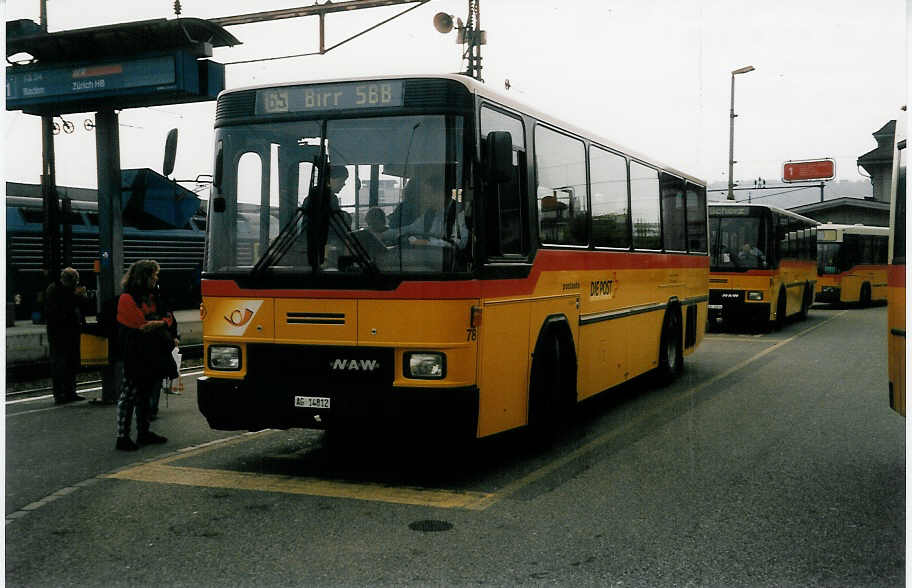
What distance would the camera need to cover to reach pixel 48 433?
31.7ft

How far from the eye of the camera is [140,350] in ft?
28.7

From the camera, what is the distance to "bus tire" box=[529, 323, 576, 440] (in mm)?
8328

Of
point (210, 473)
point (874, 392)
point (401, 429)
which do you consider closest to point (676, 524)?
point (401, 429)

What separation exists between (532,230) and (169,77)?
17.5 ft

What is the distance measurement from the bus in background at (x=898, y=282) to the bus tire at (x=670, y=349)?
6.17 m

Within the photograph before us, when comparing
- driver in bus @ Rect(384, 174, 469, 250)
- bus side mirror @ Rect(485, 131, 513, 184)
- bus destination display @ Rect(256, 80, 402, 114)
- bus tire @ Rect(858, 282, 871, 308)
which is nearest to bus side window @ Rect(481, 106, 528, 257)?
bus side mirror @ Rect(485, 131, 513, 184)

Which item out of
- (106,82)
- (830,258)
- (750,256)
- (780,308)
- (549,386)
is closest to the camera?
(549,386)

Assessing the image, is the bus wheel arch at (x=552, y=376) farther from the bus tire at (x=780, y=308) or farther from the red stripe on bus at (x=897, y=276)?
the bus tire at (x=780, y=308)

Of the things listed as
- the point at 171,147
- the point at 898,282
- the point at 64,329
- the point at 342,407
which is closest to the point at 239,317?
the point at 342,407

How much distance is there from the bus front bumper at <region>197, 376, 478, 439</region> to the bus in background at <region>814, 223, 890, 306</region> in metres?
31.4

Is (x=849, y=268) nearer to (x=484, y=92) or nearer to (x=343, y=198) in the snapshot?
(x=484, y=92)

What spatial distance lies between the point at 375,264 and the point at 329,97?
1332 millimetres

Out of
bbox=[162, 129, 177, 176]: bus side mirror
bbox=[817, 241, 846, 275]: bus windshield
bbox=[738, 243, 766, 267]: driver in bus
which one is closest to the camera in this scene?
bbox=[162, 129, 177, 176]: bus side mirror

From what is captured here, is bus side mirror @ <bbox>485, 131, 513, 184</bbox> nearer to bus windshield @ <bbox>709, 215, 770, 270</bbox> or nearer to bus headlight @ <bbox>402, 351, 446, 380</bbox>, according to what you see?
bus headlight @ <bbox>402, 351, 446, 380</bbox>
